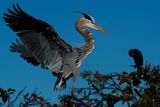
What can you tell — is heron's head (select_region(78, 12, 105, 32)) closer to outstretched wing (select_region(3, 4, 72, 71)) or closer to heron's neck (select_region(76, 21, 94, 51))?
heron's neck (select_region(76, 21, 94, 51))

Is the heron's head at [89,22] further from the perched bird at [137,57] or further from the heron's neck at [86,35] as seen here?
the perched bird at [137,57]

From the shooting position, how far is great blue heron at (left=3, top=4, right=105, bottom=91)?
764 centimetres

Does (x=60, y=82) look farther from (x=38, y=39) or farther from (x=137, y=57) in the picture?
(x=137, y=57)

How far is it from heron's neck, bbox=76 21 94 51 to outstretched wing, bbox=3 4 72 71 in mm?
372

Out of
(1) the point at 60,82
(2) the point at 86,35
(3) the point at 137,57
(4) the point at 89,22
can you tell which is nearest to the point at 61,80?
(1) the point at 60,82

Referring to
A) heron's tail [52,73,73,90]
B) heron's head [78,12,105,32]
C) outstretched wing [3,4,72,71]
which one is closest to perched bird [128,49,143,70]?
heron's tail [52,73,73,90]

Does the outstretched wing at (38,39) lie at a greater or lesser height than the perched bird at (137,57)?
greater

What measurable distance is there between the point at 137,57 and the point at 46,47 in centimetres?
332

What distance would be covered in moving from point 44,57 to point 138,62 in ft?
11.0

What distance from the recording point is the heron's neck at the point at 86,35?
329 inches

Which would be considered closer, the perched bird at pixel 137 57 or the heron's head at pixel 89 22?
the perched bird at pixel 137 57

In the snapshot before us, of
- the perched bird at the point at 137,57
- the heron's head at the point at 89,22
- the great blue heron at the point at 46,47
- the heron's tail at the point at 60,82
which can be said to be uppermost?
the heron's head at the point at 89,22

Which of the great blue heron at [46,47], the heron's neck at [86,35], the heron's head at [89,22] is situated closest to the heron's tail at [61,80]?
the great blue heron at [46,47]

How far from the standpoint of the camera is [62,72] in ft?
25.8
